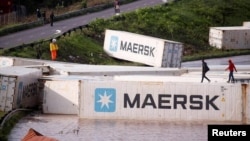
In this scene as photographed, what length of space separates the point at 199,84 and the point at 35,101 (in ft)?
32.3

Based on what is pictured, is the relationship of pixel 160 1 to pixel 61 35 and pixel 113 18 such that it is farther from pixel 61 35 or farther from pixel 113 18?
pixel 61 35

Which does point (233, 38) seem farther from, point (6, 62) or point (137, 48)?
point (6, 62)

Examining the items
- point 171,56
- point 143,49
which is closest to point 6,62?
point 143,49

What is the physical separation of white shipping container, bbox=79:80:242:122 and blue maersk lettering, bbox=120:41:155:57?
17703 mm

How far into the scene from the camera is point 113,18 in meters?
70.3

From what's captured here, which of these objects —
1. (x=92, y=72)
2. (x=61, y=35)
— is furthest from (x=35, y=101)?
(x=61, y=35)

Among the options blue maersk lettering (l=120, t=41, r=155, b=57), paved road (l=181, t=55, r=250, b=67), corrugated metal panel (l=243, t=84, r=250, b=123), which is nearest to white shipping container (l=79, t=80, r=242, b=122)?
corrugated metal panel (l=243, t=84, r=250, b=123)

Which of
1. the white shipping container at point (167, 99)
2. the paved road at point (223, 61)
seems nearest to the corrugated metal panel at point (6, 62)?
→ the white shipping container at point (167, 99)

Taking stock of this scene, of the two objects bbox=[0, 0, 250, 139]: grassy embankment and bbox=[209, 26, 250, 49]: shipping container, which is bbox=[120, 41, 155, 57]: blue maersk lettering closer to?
bbox=[0, 0, 250, 139]: grassy embankment

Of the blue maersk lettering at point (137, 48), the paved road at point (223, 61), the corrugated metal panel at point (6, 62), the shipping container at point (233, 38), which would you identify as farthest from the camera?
the shipping container at point (233, 38)

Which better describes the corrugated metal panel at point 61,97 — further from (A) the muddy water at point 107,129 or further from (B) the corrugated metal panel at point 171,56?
(B) the corrugated metal panel at point 171,56

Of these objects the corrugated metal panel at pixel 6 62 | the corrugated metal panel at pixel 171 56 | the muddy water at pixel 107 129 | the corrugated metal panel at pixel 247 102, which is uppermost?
the corrugated metal panel at pixel 171 56

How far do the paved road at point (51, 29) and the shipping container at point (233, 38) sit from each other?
41.2ft

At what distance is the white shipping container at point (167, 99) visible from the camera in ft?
116
